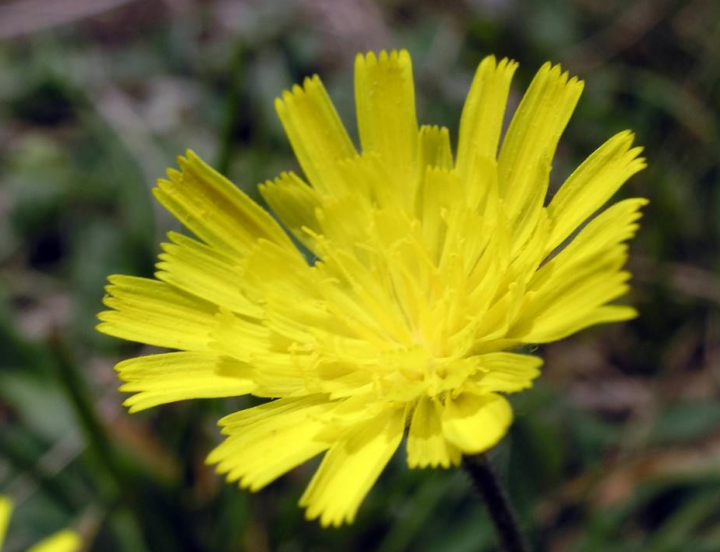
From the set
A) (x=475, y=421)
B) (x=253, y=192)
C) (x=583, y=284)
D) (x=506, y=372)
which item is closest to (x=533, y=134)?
(x=583, y=284)

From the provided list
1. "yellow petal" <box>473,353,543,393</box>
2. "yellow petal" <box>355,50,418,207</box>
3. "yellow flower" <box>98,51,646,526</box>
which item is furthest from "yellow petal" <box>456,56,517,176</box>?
"yellow petal" <box>473,353,543,393</box>

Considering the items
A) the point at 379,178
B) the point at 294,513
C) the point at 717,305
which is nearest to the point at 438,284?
the point at 379,178

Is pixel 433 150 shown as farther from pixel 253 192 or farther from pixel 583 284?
pixel 253 192

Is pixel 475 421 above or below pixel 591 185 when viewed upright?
below

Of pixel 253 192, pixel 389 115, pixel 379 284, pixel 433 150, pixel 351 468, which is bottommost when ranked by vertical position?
pixel 351 468

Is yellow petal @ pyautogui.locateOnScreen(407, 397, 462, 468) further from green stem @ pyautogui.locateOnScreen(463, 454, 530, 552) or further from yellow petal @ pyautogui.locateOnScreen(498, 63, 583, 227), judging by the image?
yellow petal @ pyautogui.locateOnScreen(498, 63, 583, 227)

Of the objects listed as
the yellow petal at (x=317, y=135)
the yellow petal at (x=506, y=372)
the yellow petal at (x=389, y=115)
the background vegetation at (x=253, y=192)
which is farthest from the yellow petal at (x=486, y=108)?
the background vegetation at (x=253, y=192)

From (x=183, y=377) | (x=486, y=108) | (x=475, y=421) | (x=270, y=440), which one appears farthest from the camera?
(x=486, y=108)
